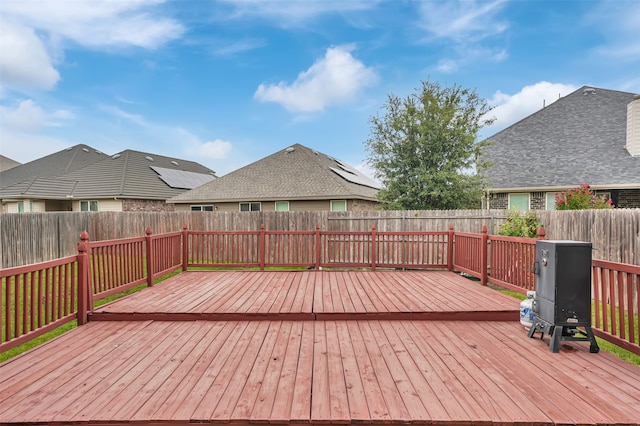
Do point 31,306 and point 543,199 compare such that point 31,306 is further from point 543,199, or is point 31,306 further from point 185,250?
point 543,199

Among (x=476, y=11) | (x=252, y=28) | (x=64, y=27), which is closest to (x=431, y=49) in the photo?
(x=476, y=11)

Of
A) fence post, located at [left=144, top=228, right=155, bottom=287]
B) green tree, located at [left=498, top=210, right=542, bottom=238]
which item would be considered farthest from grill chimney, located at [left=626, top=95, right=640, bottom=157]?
fence post, located at [left=144, top=228, right=155, bottom=287]

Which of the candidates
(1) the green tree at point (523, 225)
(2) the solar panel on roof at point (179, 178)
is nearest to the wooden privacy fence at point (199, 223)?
(1) the green tree at point (523, 225)

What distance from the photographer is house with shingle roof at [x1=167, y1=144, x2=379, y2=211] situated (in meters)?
13.6

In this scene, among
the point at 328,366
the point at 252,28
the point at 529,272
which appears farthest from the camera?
the point at 252,28

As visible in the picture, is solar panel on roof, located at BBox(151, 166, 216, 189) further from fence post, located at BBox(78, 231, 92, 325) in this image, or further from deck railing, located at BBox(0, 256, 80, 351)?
deck railing, located at BBox(0, 256, 80, 351)

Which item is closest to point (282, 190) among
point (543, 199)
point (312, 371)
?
point (543, 199)

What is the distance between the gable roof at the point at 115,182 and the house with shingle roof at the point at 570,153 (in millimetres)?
17376

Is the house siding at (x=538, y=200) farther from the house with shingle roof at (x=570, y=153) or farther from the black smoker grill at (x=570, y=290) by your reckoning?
the black smoker grill at (x=570, y=290)

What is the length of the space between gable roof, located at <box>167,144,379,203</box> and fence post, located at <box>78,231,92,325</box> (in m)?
9.66

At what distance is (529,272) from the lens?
4738 mm

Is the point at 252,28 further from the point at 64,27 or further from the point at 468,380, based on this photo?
the point at 468,380

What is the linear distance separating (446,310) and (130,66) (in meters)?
17.5

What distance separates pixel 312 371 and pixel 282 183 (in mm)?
12339
